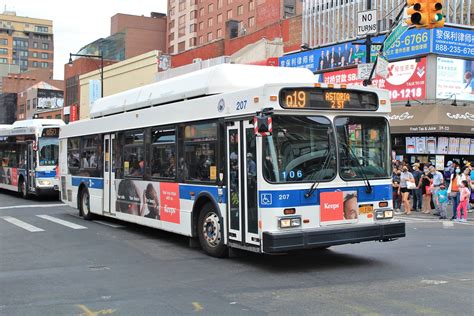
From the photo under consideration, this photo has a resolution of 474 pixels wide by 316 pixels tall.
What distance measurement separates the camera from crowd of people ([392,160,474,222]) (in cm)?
1719

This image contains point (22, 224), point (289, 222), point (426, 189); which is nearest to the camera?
point (289, 222)

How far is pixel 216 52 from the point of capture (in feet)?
155

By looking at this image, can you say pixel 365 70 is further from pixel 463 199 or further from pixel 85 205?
pixel 85 205

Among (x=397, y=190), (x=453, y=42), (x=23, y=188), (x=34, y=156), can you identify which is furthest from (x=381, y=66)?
Answer: (x=23, y=188)

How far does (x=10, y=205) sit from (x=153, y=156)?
10.9m

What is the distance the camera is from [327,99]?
8.72m

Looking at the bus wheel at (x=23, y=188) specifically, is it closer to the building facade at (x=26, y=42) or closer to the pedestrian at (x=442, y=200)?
the pedestrian at (x=442, y=200)

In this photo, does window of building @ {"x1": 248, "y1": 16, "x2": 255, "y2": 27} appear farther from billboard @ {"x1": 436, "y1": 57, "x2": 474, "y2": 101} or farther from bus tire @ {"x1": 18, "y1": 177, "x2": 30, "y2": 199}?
bus tire @ {"x1": 18, "y1": 177, "x2": 30, "y2": 199}

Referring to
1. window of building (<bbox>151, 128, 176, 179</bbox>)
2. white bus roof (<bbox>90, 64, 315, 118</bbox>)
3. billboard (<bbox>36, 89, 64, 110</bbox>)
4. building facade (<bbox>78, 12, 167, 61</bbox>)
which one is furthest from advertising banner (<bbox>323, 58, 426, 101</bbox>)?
building facade (<bbox>78, 12, 167, 61</bbox>)

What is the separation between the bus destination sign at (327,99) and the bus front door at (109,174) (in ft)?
21.7

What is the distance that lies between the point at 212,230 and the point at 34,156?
14.6 metres

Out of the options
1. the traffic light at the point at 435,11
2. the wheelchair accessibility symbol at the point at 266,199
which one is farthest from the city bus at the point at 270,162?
the traffic light at the point at 435,11

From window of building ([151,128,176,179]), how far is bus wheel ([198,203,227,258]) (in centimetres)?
133

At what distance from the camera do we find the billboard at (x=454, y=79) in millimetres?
24469
